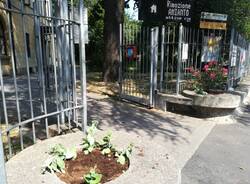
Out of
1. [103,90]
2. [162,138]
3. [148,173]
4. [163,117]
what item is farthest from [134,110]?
[148,173]

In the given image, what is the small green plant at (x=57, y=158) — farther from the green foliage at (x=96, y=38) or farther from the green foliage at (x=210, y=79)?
the green foliage at (x=96, y=38)

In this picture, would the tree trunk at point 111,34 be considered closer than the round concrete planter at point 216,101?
No

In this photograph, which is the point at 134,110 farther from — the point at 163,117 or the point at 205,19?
the point at 205,19

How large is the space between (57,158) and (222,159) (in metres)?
3.00

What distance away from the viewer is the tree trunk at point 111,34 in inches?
403

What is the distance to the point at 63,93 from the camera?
439 cm

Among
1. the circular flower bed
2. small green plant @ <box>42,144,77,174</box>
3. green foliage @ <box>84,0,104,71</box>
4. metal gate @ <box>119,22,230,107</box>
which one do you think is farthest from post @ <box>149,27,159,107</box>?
green foliage @ <box>84,0,104,71</box>

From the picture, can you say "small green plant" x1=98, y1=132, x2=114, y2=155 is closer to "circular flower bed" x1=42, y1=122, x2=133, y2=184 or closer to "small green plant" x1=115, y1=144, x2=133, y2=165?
"circular flower bed" x1=42, y1=122, x2=133, y2=184

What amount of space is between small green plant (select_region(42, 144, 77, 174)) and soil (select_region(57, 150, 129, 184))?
0.06 metres

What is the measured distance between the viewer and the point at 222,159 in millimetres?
4312

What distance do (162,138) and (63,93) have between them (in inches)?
82.8

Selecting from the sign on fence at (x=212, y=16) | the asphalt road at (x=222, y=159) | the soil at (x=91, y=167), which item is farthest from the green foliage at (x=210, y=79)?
the soil at (x=91, y=167)

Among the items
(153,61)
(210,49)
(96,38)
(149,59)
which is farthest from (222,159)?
(96,38)

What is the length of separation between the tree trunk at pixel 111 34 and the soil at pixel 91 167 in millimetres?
7716
